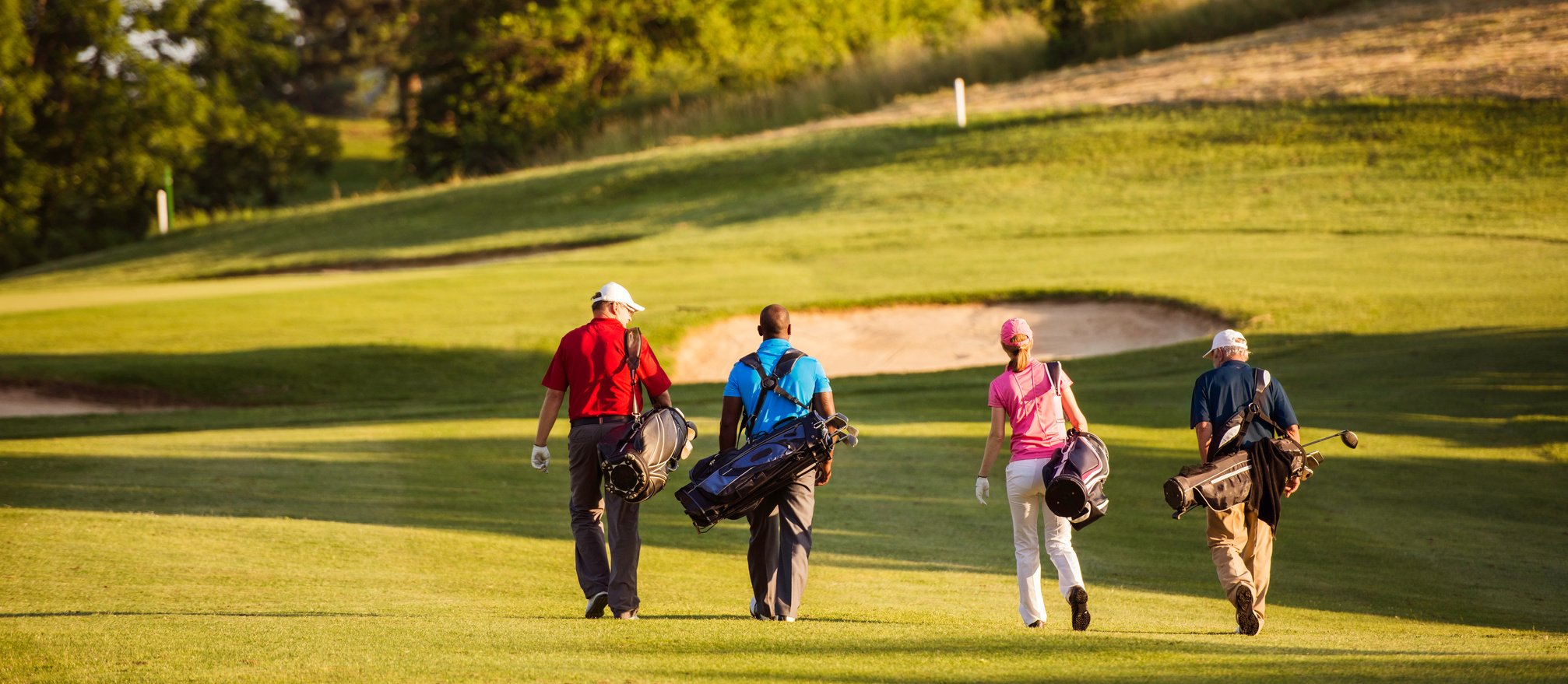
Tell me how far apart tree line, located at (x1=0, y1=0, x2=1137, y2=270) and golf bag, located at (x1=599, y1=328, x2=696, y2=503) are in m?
50.4

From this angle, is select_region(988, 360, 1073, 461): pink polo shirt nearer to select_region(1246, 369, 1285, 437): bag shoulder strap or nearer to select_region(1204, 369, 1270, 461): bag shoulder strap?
select_region(1204, 369, 1270, 461): bag shoulder strap

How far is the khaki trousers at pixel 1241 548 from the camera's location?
8.90 meters

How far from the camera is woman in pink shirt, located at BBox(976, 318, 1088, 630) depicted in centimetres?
863

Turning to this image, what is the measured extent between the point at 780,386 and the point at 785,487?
613 millimetres

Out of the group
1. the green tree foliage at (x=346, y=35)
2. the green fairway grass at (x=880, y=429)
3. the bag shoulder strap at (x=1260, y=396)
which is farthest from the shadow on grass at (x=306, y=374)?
the green tree foliage at (x=346, y=35)

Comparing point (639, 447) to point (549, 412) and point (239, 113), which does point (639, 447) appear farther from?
point (239, 113)

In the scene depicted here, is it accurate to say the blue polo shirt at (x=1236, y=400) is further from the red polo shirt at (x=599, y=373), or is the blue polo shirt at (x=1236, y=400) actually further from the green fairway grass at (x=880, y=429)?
the red polo shirt at (x=599, y=373)

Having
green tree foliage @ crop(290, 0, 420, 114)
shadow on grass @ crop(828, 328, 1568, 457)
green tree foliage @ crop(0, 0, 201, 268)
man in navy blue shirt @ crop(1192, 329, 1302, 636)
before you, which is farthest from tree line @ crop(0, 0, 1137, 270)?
man in navy blue shirt @ crop(1192, 329, 1302, 636)

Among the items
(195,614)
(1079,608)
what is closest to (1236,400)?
(1079,608)

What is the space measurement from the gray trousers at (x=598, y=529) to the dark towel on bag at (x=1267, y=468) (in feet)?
12.7

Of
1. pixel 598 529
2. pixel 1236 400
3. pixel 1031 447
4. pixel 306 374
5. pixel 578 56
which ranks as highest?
pixel 578 56

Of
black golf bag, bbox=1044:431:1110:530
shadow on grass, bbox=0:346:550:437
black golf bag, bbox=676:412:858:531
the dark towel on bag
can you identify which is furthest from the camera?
shadow on grass, bbox=0:346:550:437

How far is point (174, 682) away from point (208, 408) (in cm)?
1653

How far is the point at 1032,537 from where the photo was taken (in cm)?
877
